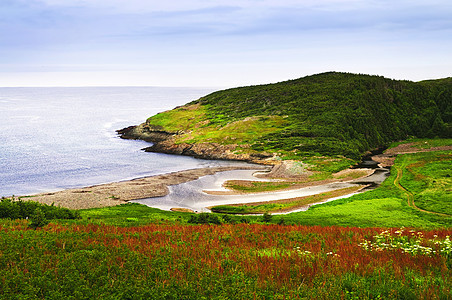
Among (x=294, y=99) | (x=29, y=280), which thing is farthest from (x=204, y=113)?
(x=29, y=280)

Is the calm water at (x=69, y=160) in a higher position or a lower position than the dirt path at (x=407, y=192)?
higher

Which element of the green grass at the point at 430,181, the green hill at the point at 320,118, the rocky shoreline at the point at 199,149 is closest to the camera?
the green grass at the point at 430,181

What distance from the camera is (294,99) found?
174 metres

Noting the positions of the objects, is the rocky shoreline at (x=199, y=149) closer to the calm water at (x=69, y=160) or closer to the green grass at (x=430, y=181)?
the calm water at (x=69, y=160)

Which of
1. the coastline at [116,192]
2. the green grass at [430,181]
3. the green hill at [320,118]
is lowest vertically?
the green grass at [430,181]

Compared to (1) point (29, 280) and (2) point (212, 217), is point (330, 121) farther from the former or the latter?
(1) point (29, 280)

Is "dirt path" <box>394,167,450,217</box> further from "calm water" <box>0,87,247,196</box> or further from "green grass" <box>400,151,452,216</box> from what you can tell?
"calm water" <box>0,87,247,196</box>

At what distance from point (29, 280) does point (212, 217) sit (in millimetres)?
25003

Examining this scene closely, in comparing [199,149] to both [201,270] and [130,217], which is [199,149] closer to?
[130,217]

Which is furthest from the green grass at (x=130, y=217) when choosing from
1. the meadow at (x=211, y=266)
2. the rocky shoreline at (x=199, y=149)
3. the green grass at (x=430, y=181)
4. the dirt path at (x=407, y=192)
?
the rocky shoreline at (x=199, y=149)

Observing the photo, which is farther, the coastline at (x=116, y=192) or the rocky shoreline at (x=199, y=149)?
the rocky shoreline at (x=199, y=149)

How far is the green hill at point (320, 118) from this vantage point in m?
126

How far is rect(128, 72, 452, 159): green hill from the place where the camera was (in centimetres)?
12619

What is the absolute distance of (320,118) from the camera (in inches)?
5595
